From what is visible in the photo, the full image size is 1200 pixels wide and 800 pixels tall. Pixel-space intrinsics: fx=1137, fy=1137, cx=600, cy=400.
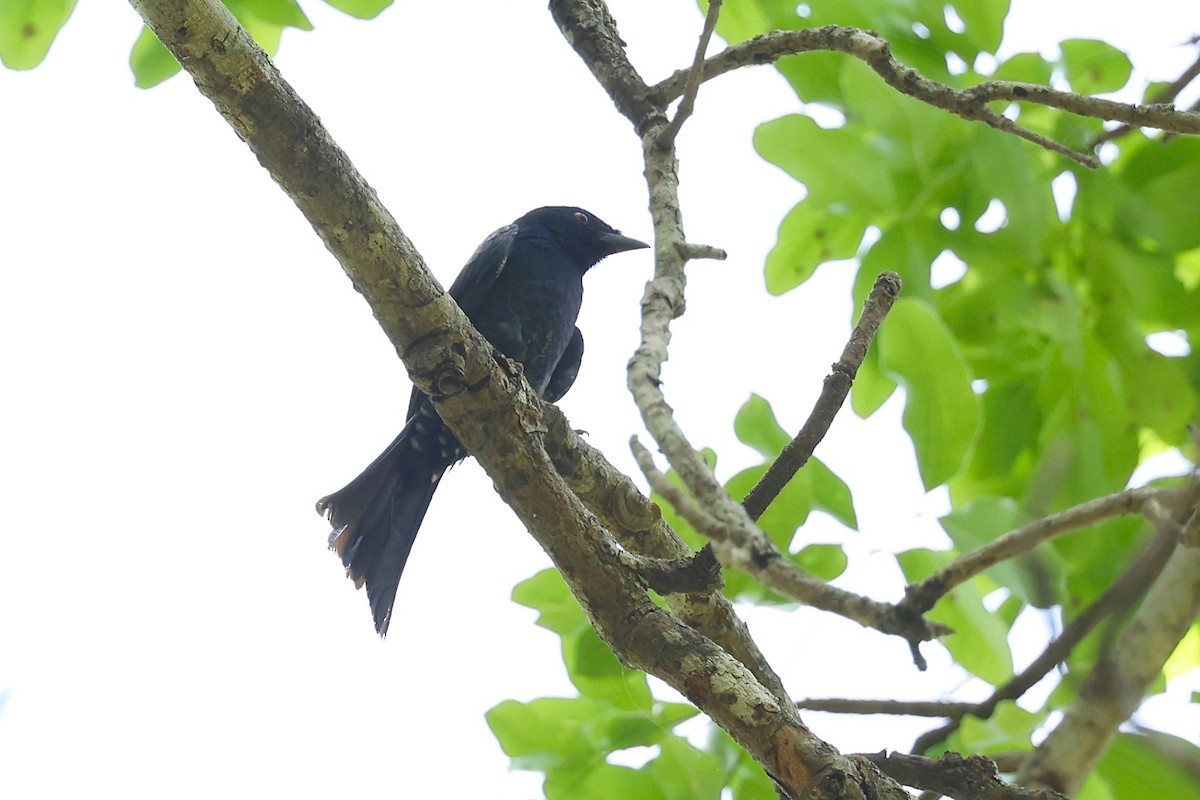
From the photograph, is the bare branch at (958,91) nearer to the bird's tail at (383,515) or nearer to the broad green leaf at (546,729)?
the broad green leaf at (546,729)

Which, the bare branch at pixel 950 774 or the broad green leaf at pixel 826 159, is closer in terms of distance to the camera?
the bare branch at pixel 950 774

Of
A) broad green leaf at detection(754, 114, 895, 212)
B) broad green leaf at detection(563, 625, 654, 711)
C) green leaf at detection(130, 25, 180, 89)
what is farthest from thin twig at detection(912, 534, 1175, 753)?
green leaf at detection(130, 25, 180, 89)

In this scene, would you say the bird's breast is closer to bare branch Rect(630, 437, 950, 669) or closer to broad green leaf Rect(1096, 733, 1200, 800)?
broad green leaf Rect(1096, 733, 1200, 800)

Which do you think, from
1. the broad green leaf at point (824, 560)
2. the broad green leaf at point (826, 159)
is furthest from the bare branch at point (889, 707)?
the broad green leaf at point (826, 159)

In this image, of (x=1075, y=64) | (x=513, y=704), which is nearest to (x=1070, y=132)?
(x=1075, y=64)

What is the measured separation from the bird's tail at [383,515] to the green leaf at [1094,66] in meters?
2.35

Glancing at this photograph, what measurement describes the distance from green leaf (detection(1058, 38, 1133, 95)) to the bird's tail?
2346mm

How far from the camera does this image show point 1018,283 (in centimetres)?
294

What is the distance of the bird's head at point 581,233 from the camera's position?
16.7 ft

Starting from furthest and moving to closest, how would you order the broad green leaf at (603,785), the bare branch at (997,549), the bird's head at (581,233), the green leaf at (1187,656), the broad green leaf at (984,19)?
the bird's head at (581,233) < the broad green leaf at (984,19) < the green leaf at (1187,656) < the broad green leaf at (603,785) < the bare branch at (997,549)

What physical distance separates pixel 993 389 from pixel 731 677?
4.90 feet

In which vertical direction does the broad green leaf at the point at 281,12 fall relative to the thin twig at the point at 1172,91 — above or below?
above

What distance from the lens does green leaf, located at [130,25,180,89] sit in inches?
125

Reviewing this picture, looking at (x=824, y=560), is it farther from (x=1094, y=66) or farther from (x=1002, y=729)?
(x=1094, y=66)
